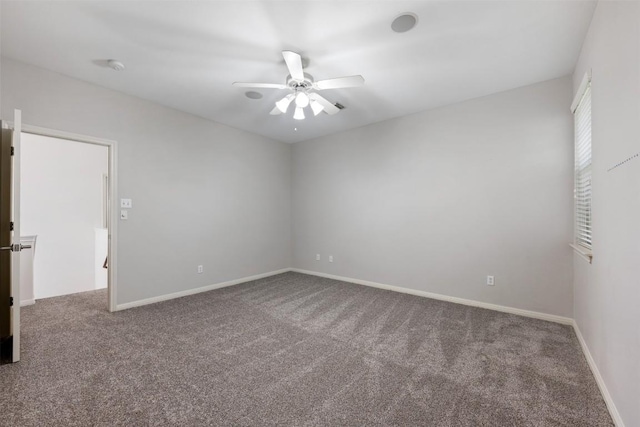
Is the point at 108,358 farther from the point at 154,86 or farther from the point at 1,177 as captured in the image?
the point at 154,86

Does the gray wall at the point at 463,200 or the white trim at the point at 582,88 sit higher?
the white trim at the point at 582,88

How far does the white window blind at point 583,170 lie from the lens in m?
2.37

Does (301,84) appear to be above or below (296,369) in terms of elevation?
above

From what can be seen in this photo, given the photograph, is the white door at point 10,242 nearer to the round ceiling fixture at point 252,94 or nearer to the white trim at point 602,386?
the round ceiling fixture at point 252,94

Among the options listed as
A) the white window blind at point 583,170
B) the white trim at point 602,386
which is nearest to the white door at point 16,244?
the white trim at point 602,386

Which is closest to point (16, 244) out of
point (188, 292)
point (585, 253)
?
point (188, 292)

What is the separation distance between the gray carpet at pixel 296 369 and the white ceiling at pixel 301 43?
2.71 metres

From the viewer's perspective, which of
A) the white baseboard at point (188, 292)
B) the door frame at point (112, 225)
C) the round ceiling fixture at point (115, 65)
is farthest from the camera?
the white baseboard at point (188, 292)

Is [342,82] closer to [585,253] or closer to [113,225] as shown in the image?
[585,253]

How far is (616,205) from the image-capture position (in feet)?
5.19

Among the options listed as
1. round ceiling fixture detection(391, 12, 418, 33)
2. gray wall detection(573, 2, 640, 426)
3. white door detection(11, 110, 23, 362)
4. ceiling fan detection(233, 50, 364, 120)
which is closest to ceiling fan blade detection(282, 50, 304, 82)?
ceiling fan detection(233, 50, 364, 120)

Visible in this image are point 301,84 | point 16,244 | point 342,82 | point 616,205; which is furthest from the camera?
point 301,84

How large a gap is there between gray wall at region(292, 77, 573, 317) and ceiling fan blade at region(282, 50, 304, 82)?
225 cm

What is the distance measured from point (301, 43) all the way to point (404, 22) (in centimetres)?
87
